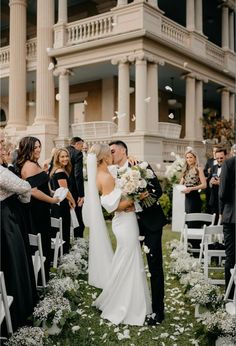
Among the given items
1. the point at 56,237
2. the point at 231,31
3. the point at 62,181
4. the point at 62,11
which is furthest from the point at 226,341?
the point at 231,31

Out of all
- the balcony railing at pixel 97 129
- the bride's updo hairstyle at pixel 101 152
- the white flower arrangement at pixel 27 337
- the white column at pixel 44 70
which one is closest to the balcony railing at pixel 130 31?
the white column at pixel 44 70

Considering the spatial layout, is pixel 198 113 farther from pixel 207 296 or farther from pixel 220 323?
pixel 220 323

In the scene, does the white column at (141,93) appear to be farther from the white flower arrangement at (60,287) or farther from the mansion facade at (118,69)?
the white flower arrangement at (60,287)

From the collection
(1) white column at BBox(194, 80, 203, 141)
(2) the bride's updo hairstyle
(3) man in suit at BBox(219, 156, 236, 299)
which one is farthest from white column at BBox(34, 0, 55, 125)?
(3) man in suit at BBox(219, 156, 236, 299)

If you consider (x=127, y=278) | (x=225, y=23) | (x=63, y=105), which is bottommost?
(x=127, y=278)

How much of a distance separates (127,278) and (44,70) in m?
15.7

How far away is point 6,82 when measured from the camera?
23.2 m

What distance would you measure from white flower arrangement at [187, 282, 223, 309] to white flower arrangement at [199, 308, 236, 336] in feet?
1.42

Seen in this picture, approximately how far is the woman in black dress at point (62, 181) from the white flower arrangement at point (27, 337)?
3.29 m

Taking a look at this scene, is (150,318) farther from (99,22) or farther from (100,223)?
(99,22)

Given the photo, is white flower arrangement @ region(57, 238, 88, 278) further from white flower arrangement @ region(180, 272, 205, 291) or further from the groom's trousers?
the groom's trousers

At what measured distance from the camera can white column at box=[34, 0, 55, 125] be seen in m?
19.3

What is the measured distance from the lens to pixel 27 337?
3.95 metres

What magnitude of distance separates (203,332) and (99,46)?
591 inches
